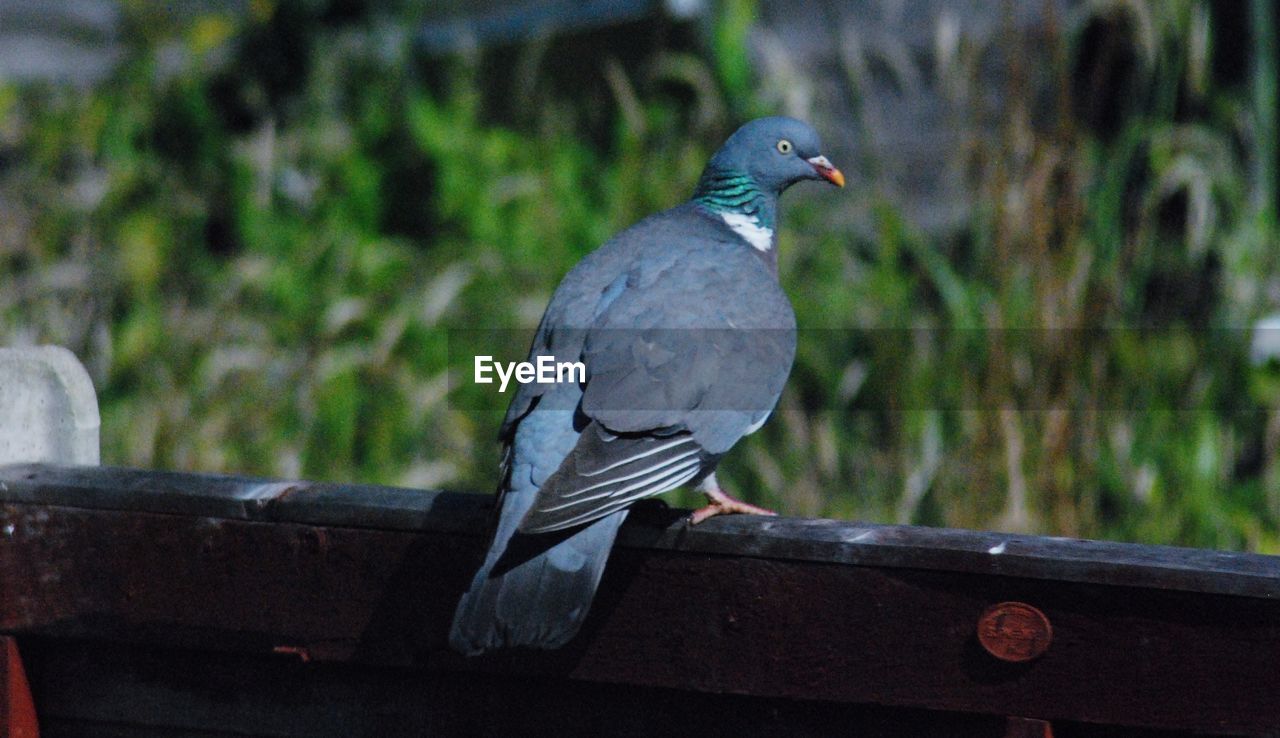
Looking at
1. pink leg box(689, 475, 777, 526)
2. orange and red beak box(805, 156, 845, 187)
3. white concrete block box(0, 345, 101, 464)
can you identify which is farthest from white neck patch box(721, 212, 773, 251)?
white concrete block box(0, 345, 101, 464)

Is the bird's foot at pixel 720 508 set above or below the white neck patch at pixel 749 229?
below

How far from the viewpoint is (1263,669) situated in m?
1.55

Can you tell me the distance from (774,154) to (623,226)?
1563 mm

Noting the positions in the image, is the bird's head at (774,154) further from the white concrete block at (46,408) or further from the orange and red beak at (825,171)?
the white concrete block at (46,408)

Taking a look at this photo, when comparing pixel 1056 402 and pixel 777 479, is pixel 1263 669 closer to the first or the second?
pixel 1056 402

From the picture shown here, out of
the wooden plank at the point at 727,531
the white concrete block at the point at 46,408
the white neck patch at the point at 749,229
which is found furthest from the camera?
the white neck patch at the point at 749,229

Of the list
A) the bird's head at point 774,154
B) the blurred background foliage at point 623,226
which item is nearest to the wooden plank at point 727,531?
the bird's head at point 774,154

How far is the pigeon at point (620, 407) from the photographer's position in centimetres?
176

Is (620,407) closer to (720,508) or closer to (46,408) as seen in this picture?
(720,508)

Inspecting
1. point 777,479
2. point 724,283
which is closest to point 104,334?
point 777,479

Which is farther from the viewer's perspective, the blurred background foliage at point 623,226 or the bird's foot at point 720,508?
the blurred background foliage at point 623,226

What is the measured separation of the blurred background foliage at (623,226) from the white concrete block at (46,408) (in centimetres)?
171

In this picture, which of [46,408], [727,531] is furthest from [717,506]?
[46,408]

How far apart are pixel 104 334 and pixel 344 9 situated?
194 centimetres
